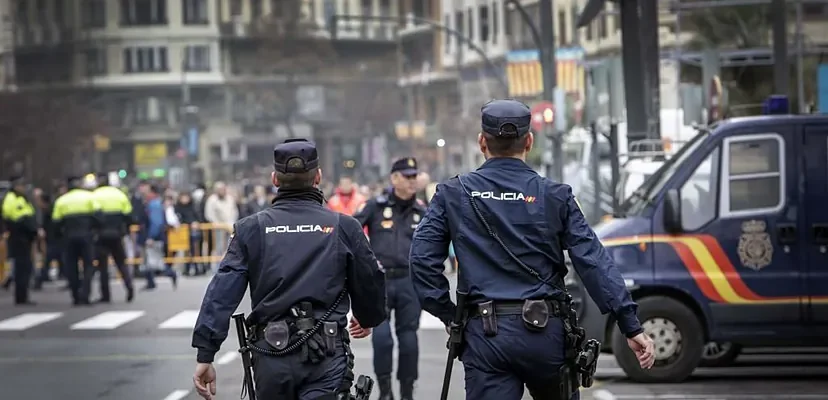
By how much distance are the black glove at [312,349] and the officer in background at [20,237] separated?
61.5 feet

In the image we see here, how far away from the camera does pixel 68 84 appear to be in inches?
3364

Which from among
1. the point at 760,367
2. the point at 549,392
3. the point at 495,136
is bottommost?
the point at 760,367

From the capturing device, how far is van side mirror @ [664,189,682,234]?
13344 millimetres

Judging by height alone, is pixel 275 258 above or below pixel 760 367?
above

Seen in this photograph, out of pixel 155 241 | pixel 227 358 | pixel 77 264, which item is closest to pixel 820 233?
pixel 227 358

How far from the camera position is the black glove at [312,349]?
23.3 ft

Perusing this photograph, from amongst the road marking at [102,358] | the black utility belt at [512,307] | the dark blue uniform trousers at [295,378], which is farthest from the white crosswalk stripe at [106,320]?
the black utility belt at [512,307]

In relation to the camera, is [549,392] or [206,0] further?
[206,0]

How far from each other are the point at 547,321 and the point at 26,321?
53.7ft

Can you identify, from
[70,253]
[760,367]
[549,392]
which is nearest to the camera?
[549,392]

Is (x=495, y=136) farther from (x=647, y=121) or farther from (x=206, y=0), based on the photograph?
(x=206, y=0)

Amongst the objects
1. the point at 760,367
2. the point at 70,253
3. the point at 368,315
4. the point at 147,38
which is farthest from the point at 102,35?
the point at 368,315

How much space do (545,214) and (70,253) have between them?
17.9 metres

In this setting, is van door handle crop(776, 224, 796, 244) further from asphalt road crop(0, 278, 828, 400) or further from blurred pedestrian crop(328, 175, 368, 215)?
blurred pedestrian crop(328, 175, 368, 215)
